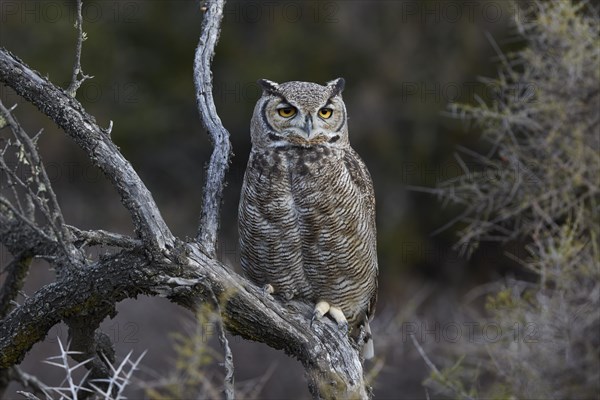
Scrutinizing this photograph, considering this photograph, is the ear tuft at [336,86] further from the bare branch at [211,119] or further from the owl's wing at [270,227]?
the bare branch at [211,119]

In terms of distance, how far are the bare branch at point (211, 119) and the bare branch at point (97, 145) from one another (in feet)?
1.90

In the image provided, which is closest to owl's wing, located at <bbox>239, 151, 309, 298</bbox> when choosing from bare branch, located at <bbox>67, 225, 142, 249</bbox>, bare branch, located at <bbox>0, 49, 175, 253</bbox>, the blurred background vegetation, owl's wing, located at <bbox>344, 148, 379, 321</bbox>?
owl's wing, located at <bbox>344, 148, 379, 321</bbox>

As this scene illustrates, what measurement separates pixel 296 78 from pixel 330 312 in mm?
9077

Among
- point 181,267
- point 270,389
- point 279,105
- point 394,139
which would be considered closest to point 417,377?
point 270,389

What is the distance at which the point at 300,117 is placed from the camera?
4797 mm

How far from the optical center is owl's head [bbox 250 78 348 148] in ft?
15.7

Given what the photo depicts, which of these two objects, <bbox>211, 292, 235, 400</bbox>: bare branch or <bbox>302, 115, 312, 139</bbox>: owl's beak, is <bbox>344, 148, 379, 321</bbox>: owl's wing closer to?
<bbox>302, 115, 312, 139</bbox>: owl's beak

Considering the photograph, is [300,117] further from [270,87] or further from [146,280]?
[146,280]

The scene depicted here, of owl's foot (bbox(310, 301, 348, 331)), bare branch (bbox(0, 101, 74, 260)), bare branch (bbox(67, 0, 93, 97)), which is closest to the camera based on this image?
bare branch (bbox(0, 101, 74, 260))

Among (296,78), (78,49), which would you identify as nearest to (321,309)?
(78,49)

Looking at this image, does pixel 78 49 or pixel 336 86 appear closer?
pixel 78 49

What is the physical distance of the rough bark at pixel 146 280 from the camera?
3.79 meters

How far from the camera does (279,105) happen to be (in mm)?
4906

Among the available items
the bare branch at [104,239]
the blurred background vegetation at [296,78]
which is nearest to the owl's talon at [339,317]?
the bare branch at [104,239]
